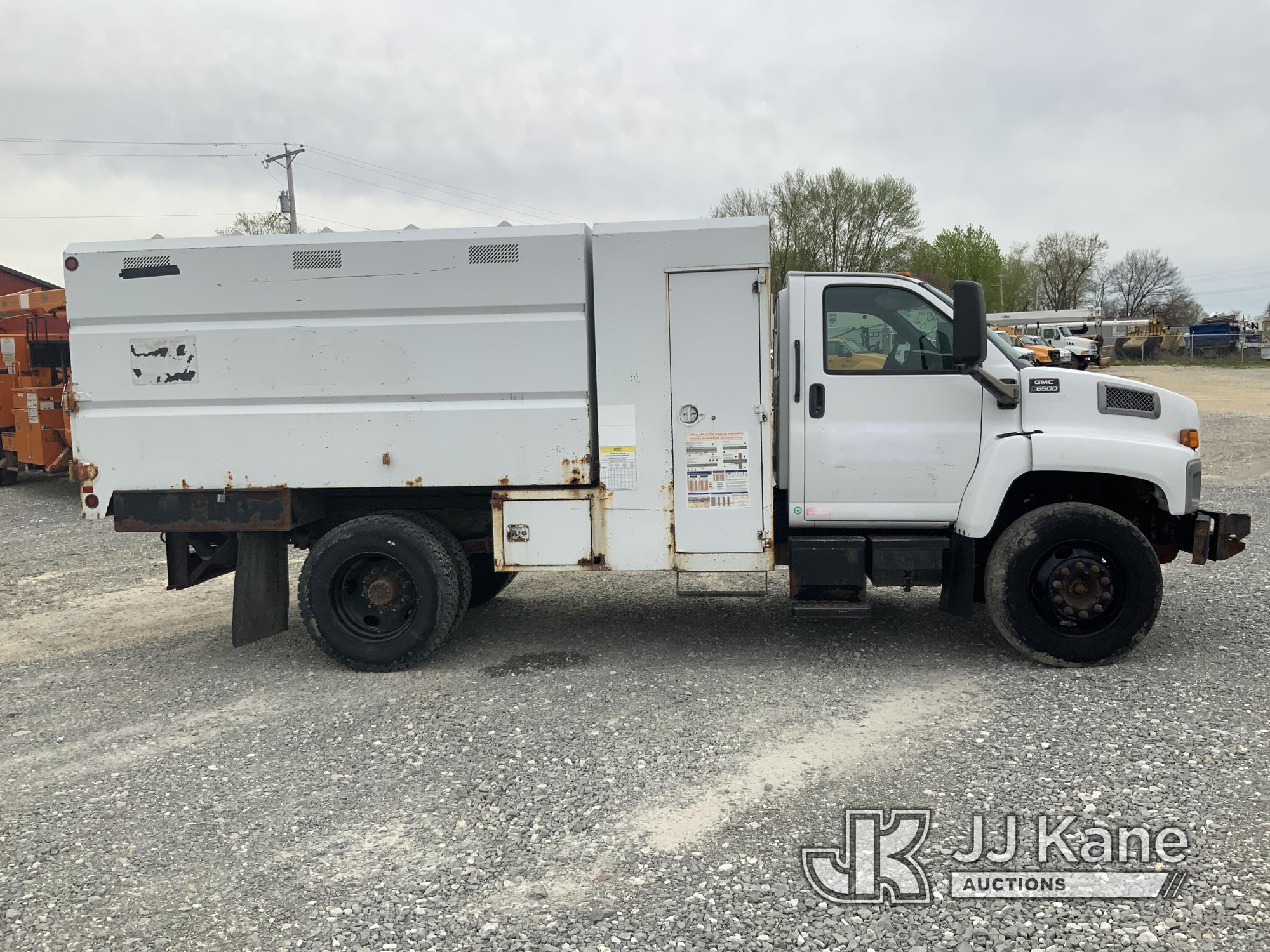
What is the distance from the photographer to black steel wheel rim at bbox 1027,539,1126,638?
5.43 metres

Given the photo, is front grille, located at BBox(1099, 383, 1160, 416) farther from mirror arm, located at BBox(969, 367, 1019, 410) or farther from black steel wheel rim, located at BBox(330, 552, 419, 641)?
black steel wheel rim, located at BBox(330, 552, 419, 641)

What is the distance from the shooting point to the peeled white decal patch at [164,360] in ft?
19.0

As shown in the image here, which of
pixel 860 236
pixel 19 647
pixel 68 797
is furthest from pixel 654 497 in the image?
pixel 860 236

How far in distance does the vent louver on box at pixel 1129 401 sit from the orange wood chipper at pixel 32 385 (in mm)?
13662

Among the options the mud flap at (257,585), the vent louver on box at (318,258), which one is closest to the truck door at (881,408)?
the vent louver on box at (318,258)

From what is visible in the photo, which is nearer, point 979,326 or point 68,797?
point 68,797

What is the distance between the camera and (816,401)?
18.4ft

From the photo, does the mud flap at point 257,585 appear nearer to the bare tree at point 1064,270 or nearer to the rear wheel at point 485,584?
the rear wheel at point 485,584

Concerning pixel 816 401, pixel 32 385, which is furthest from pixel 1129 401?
pixel 32 385

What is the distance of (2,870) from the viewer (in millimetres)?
3586

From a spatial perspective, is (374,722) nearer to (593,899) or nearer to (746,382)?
(593,899)

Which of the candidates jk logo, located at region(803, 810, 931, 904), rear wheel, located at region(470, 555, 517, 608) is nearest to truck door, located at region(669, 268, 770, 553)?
rear wheel, located at region(470, 555, 517, 608)

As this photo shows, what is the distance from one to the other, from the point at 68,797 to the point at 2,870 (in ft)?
2.07

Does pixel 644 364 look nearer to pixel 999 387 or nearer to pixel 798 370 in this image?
pixel 798 370
